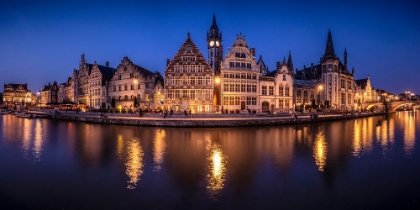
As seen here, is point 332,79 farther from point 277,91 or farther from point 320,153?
point 320,153

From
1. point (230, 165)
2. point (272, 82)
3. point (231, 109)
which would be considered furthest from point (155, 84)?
point (230, 165)

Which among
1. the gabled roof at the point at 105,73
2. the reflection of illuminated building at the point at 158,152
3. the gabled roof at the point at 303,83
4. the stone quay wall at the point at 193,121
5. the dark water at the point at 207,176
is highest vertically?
the gabled roof at the point at 105,73

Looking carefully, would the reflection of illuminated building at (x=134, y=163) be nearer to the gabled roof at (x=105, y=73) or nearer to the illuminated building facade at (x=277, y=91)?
the illuminated building facade at (x=277, y=91)

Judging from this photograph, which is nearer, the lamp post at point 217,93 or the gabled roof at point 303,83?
the lamp post at point 217,93

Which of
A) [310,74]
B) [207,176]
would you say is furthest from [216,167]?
[310,74]

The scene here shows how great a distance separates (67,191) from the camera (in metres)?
10.3

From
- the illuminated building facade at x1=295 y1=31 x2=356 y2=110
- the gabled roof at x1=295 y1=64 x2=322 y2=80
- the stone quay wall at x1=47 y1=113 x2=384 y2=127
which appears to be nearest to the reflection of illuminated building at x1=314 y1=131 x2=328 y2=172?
the stone quay wall at x1=47 y1=113 x2=384 y2=127

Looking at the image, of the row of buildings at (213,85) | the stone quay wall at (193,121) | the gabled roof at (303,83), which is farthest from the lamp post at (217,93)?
the gabled roof at (303,83)

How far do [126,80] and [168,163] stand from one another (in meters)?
45.2

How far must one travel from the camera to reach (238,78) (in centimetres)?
4853

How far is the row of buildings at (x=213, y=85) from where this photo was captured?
151ft

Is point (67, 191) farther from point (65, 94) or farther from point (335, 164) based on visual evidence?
point (65, 94)

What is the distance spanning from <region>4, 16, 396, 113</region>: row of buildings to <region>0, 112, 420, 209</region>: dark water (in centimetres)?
2651

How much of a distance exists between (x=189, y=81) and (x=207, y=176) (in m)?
34.9
